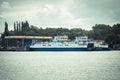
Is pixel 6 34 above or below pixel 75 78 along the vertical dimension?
above

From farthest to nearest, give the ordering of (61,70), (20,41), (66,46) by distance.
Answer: (20,41) → (66,46) → (61,70)

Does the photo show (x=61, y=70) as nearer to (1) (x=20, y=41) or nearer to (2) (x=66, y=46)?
(2) (x=66, y=46)

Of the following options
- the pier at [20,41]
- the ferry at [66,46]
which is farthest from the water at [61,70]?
the pier at [20,41]

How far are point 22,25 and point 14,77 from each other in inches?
5283

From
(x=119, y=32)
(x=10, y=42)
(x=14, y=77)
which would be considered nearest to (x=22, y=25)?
(x=10, y=42)

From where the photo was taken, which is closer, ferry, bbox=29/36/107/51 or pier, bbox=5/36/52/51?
ferry, bbox=29/36/107/51

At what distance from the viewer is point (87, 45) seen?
130 m

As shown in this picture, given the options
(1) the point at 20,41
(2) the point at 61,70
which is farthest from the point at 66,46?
(2) the point at 61,70

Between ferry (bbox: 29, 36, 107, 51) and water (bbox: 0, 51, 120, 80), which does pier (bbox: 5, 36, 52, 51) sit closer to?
ferry (bbox: 29, 36, 107, 51)

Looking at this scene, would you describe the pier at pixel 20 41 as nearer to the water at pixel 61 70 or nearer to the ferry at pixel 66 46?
the ferry at pixel 66 46

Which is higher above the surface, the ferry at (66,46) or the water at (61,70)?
the ferry at (66,46)

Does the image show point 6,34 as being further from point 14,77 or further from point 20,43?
point 14,77

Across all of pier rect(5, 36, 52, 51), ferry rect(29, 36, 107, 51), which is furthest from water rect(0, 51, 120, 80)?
pier rect(5, 36, 52, 51)

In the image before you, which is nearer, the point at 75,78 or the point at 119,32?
the point at 75,78
